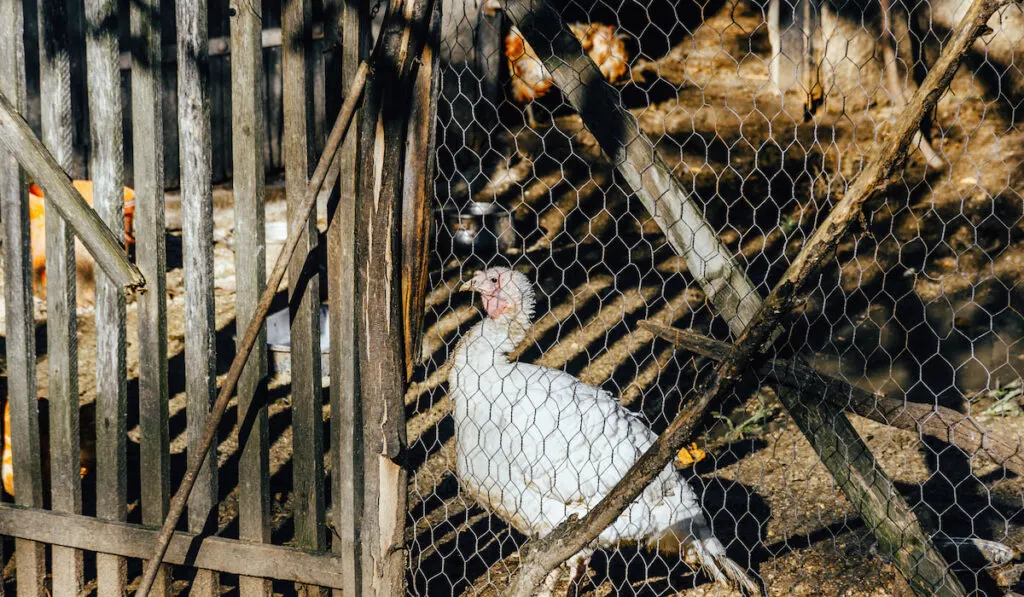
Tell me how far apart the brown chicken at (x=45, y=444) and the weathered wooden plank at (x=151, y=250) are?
3.23 feet

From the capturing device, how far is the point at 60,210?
293cm

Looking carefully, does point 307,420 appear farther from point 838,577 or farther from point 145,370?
point 838,577

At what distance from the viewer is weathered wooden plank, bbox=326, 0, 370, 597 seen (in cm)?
269

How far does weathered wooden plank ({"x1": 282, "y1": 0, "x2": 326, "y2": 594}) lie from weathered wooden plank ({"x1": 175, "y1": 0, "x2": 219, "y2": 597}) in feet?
0.83

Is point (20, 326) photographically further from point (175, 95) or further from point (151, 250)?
point (175, 95)

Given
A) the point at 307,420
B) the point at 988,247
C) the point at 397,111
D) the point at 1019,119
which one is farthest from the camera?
the point at 1019,119

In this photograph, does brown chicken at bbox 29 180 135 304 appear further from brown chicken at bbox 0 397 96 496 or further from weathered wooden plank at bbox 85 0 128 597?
weathered wooden plank at bbox 85 0 128 597

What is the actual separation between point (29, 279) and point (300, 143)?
1117 mm

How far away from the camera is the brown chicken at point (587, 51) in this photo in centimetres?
698

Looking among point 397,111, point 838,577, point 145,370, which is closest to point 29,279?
point 145,370

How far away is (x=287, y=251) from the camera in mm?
2672

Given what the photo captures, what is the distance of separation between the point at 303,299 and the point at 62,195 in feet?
2.81

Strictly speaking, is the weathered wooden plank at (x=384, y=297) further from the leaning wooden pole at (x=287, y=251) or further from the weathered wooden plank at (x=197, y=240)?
the weathered wooden plank at (x=197, y=240)

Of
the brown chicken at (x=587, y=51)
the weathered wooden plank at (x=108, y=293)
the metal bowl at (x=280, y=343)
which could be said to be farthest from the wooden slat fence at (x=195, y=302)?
the brown chicken at (x=587, y=51)
